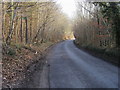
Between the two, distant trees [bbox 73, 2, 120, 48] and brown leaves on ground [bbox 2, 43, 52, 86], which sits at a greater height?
distant trees [bbox 73, 2, 120, 48]

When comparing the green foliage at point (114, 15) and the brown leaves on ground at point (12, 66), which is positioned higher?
the green foliage at point (114, 15)

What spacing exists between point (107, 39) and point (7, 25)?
38.9ft

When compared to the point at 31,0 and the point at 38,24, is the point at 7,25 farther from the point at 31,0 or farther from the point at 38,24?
the point at 38,24

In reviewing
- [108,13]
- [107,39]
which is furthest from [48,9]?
[108,13]

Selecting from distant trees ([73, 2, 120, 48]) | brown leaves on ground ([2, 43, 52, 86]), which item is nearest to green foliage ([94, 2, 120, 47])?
distant trees ([73, 2, 120, 48])

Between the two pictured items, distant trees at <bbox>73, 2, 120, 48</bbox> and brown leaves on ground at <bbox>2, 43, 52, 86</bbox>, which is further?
distant trees at <bbox>73, 2, 120, 48</bbox>

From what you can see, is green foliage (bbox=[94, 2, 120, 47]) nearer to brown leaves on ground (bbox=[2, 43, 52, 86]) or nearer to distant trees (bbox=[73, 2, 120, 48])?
distant trees (bbox=[73, 2, 120, 48])

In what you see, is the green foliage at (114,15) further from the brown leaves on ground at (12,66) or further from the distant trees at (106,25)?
the brown leaves on ground at (12,66)

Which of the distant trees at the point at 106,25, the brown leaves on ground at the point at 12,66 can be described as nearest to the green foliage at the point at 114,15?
the distant trees at the point at 106,25

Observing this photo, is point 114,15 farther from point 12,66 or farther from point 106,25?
point 12,66

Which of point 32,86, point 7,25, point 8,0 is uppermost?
point 8,0

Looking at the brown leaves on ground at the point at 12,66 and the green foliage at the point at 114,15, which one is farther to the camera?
the green foliage at the point at 114,15

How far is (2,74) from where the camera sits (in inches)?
439

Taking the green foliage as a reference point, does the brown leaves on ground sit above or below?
below
